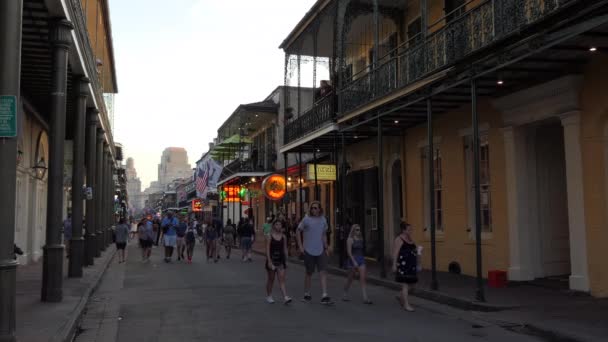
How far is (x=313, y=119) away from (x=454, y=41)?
8.63 m

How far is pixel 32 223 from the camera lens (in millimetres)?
20797

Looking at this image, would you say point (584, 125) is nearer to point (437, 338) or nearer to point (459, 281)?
point (459, 281)

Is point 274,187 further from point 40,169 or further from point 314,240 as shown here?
point 314,240

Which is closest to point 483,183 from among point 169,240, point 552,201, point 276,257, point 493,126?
point 493,126

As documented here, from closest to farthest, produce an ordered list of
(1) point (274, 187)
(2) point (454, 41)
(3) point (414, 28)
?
(2) point (454, 41)
(3) point (414, 28)
(1) point (274, 187)

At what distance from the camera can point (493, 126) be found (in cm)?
1408

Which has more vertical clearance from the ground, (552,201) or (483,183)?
(483,183)

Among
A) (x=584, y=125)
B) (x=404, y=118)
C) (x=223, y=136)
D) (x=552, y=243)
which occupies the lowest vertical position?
(x=552, y=243)

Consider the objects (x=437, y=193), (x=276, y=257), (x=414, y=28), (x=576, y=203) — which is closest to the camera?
(x=276, y=257)

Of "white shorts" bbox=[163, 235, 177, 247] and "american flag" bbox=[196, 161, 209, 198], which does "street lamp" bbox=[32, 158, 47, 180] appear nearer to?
"white shorts" bbox=[163, 235, 177, 247]

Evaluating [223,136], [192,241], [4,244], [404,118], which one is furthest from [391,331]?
[223,136]

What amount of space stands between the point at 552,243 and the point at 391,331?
22.2 feet

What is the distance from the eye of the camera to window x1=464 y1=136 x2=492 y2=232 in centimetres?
1451

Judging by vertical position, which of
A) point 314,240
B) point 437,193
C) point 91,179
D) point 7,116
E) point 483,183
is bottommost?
point 314,240
